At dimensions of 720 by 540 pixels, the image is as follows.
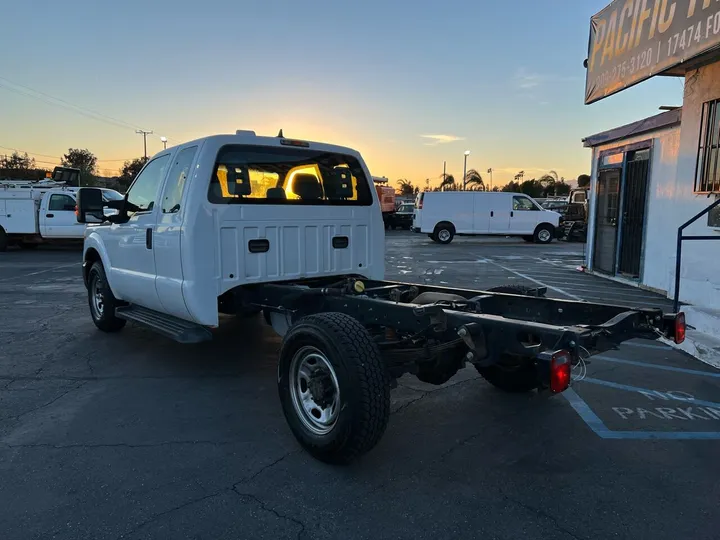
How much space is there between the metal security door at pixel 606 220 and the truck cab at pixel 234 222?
25.7ft

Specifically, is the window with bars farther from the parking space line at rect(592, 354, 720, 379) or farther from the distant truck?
the distant truck

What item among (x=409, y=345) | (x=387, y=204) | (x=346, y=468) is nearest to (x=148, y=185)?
(x=409, y=345)

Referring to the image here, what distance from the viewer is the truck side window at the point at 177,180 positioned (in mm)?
4742

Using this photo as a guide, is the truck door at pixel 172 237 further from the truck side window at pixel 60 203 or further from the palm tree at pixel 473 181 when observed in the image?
the palm tree at pixel 473 181

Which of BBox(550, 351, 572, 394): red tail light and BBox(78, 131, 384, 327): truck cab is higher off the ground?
BBox(78, 131, 384, 327): truck cab

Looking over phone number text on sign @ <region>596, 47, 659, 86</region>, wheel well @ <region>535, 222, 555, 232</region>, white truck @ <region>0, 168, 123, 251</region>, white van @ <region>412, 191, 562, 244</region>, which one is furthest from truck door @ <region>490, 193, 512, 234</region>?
white truck @ <region>0, 168, 123, 251</region>

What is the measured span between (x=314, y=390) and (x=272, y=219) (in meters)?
1.93

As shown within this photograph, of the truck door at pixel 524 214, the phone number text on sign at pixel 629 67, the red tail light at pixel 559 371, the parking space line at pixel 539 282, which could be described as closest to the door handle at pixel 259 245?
the red tail light at pixel 559 371

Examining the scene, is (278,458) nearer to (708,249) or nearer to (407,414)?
(407,414)

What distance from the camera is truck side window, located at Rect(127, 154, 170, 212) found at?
17.5 ft

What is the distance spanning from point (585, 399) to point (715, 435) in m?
0.95

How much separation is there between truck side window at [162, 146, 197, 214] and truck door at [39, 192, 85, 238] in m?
15.0

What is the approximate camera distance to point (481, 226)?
2352cm

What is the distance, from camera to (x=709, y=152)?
309 inches
